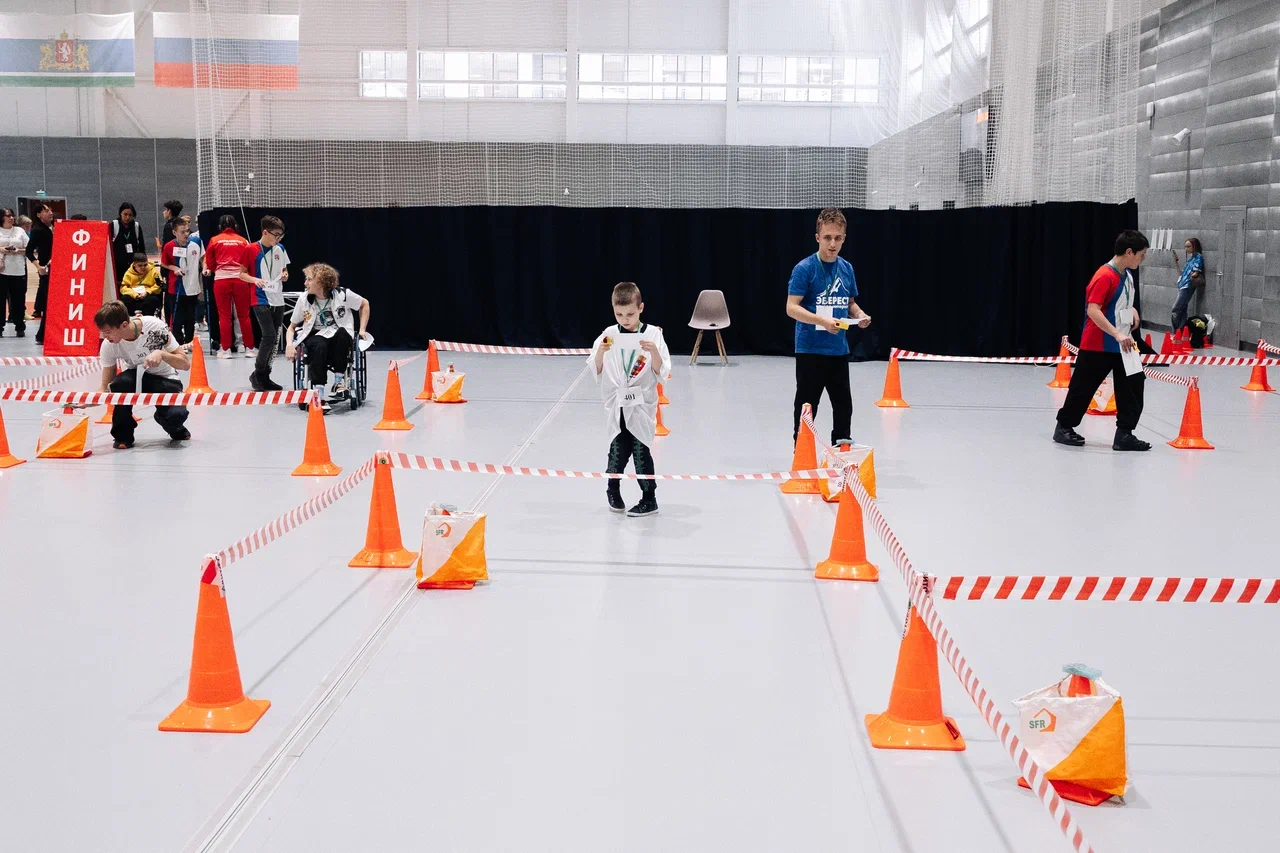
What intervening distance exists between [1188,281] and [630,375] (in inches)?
551

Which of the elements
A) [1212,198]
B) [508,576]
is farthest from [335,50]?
[508,576]

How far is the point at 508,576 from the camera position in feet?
19.9

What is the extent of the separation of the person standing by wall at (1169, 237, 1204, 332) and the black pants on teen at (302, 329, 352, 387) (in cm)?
1311

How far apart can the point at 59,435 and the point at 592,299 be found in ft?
32.4

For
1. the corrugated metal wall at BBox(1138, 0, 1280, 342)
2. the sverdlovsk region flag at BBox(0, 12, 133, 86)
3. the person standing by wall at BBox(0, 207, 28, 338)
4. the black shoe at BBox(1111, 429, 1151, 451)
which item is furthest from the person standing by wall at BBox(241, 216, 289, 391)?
the sverdlovsk region flag at BBox(0, 12, 133, 86)

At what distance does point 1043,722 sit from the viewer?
374 centimetres

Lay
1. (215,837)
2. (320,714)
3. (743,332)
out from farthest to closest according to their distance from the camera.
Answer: (743,332) < (320,714) < (215,837)

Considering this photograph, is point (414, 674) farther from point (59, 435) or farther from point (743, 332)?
point (743, 332)

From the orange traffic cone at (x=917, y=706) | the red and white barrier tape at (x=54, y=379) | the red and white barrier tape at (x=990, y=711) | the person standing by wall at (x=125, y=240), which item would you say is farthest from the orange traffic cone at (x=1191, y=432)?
the person standing by wall at (x=125, y=240)

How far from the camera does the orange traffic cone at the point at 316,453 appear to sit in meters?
8.58

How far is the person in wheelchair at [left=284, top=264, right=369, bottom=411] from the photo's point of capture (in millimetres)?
11016

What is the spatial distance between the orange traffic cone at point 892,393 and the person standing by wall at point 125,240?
10.2m

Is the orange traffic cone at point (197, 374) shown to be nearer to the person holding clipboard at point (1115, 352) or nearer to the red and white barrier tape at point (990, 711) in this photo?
the person holding clipboard at point (1115, 352)

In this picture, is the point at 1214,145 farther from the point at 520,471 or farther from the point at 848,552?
the point at 520,471
